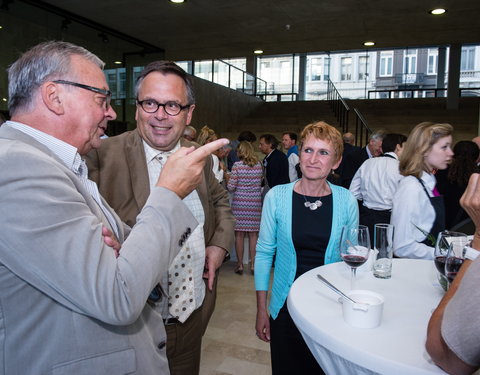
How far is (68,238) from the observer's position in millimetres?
784

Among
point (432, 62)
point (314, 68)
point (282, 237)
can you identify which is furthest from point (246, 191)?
point (432, 62)

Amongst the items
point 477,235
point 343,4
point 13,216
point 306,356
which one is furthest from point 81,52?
point 343,4

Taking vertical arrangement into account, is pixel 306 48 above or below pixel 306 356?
above

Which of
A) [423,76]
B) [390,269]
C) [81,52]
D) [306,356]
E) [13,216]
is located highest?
[423,76]

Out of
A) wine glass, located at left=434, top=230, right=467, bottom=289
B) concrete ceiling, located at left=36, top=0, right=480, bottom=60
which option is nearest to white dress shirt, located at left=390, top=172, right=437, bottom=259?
wine glass, located at left=434, top=230, right=467, bottom=289

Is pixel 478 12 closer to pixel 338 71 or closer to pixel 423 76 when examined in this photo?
pixel 423 76

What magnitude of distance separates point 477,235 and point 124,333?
1069mm

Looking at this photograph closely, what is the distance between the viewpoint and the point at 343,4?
20.3 ft

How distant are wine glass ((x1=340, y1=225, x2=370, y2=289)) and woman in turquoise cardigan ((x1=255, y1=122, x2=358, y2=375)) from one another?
14.1 inches

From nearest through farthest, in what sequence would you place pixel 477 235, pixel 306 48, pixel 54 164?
pixel 54 164, pixel 477 235, pixel 306 48

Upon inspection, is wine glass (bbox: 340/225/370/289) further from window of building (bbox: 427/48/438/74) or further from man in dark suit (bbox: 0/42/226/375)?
window of building (bbox: 427/48/438/74)

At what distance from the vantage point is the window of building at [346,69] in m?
17.5

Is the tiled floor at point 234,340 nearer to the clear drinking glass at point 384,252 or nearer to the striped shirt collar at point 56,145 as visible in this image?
the clear drinking glass at point 384,252

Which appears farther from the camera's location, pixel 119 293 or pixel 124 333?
pixel 124 333
